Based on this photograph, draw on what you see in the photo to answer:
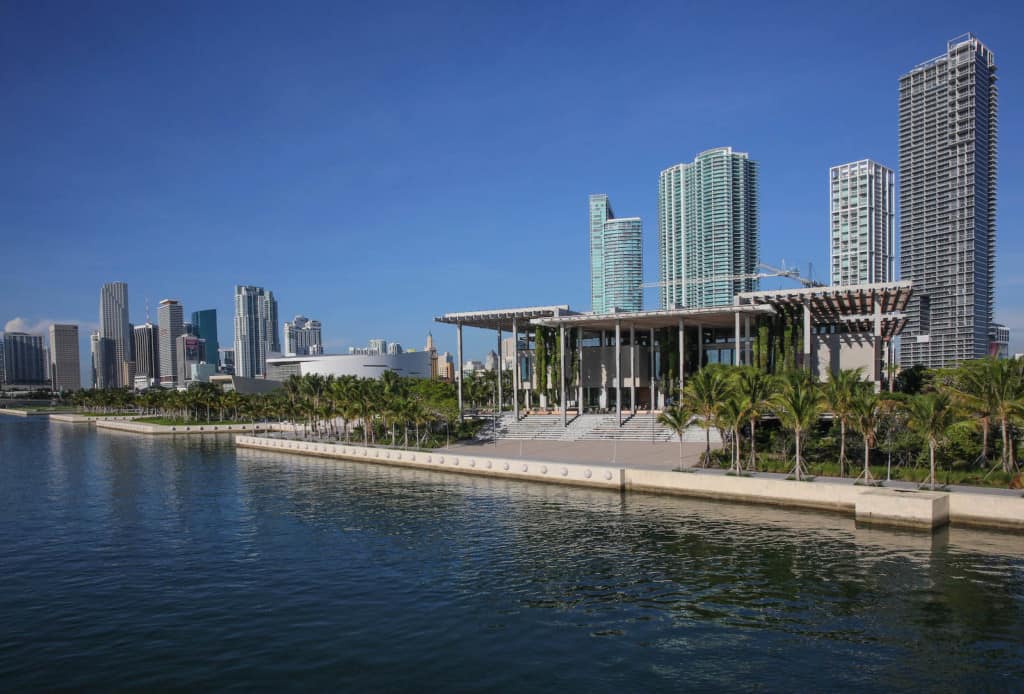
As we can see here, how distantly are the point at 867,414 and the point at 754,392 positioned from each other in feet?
24.9

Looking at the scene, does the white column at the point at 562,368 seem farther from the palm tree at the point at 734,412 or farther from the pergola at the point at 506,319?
the palm tree at the point at 734,412

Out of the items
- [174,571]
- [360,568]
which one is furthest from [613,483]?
[174,571]

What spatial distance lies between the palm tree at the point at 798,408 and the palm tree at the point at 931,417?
546cm

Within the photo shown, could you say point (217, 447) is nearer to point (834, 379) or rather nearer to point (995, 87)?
point (834, 379)

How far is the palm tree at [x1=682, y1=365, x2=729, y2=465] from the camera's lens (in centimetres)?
4816

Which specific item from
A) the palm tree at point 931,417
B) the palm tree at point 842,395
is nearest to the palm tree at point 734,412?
the palm tree at point 842,395

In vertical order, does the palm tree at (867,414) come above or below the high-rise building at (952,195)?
below

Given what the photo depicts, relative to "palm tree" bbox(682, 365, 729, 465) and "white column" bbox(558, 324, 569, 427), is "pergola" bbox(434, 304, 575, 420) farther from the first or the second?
"palm tree" bbox(682, 365, 729, 465)

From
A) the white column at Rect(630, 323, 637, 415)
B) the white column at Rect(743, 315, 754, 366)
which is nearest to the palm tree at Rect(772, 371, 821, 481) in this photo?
the white column at Rect(743, 315, 754, 366)

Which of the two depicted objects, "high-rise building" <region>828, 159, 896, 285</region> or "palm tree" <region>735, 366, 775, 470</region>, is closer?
"palm tree" <region>735, 366, 775, 470</region>

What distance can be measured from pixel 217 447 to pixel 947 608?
280ft

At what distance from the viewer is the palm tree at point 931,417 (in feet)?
124

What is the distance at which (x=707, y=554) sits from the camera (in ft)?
101

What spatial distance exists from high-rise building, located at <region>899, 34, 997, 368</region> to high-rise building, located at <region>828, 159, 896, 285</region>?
9.92m
